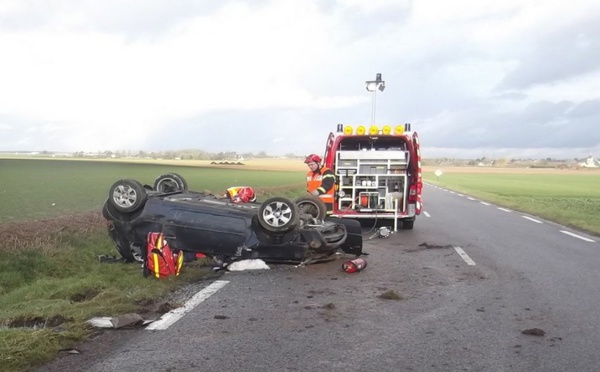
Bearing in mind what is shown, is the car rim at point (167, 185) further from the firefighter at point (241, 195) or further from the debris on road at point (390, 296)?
the debris on road at point (390, 296)

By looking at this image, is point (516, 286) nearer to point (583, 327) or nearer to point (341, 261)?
point (583, 327)

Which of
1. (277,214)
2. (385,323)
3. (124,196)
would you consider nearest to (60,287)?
(124,196)

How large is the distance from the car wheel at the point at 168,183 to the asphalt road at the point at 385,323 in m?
2.80

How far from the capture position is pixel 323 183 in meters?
10.5

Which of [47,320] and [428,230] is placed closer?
[47,320]

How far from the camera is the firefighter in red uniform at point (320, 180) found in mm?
10453

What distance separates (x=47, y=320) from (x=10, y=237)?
4227 mm

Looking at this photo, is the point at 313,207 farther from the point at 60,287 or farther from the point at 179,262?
the point at 60,287

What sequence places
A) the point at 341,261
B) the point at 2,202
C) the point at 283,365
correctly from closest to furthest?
1. the point at 283,365
2. the point at 341,261
3. the point at 2,202

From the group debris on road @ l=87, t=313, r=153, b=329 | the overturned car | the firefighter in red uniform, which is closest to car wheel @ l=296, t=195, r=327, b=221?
the firefighter in red uniform

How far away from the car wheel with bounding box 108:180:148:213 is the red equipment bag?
0.72 metres

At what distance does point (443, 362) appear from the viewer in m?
3.67

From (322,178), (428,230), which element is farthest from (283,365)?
(428,230)

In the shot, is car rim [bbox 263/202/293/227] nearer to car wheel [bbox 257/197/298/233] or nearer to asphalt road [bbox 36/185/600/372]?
car wheel [bbox 257/197/298/233]
